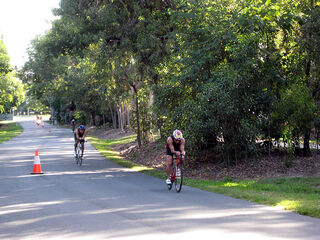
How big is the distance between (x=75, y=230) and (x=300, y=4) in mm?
13867

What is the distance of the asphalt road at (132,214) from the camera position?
792 centimetres

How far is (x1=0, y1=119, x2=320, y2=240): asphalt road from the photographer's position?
792 cm

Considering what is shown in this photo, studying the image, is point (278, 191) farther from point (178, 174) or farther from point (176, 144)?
point (176, 144)

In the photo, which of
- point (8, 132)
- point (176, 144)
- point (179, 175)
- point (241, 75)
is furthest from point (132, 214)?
point (8, 132)

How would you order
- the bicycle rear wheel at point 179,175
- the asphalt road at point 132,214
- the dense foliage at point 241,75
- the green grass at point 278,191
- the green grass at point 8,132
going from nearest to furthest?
the asphalt road at point 132,214 → the green grass at point 278,191 → the bicycle rear wheel at point 179,175 → the dense foliage at point 241,75 → the green grass at point 8,132

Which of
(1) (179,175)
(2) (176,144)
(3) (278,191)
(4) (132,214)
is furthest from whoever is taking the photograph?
(3) (278,191)

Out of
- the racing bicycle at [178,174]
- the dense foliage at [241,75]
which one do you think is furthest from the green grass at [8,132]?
the racing bicycle at [178,174]

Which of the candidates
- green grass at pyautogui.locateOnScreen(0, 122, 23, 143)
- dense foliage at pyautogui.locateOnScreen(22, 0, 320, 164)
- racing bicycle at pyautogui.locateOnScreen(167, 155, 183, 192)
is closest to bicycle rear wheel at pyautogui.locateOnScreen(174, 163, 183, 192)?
racing bicycle at pyautogui.locateOnScreen(167, 155, 183, 192)

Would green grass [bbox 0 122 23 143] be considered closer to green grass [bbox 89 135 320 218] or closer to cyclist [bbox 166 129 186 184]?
green grass [bbox 89 135 320 218]

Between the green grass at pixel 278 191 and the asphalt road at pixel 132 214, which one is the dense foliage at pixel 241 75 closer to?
the green grass at pixel 278 191

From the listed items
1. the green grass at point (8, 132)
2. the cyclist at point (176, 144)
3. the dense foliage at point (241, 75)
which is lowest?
the green grass at point (8, 132)

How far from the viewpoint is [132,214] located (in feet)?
31.9

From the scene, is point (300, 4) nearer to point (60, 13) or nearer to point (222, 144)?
point (222, 144)

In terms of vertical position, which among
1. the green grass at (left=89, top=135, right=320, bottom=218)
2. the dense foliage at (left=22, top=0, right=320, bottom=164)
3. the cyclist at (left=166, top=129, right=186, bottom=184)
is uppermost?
the dense foliage at (left=22, top=0, right=320, bottom=164)
